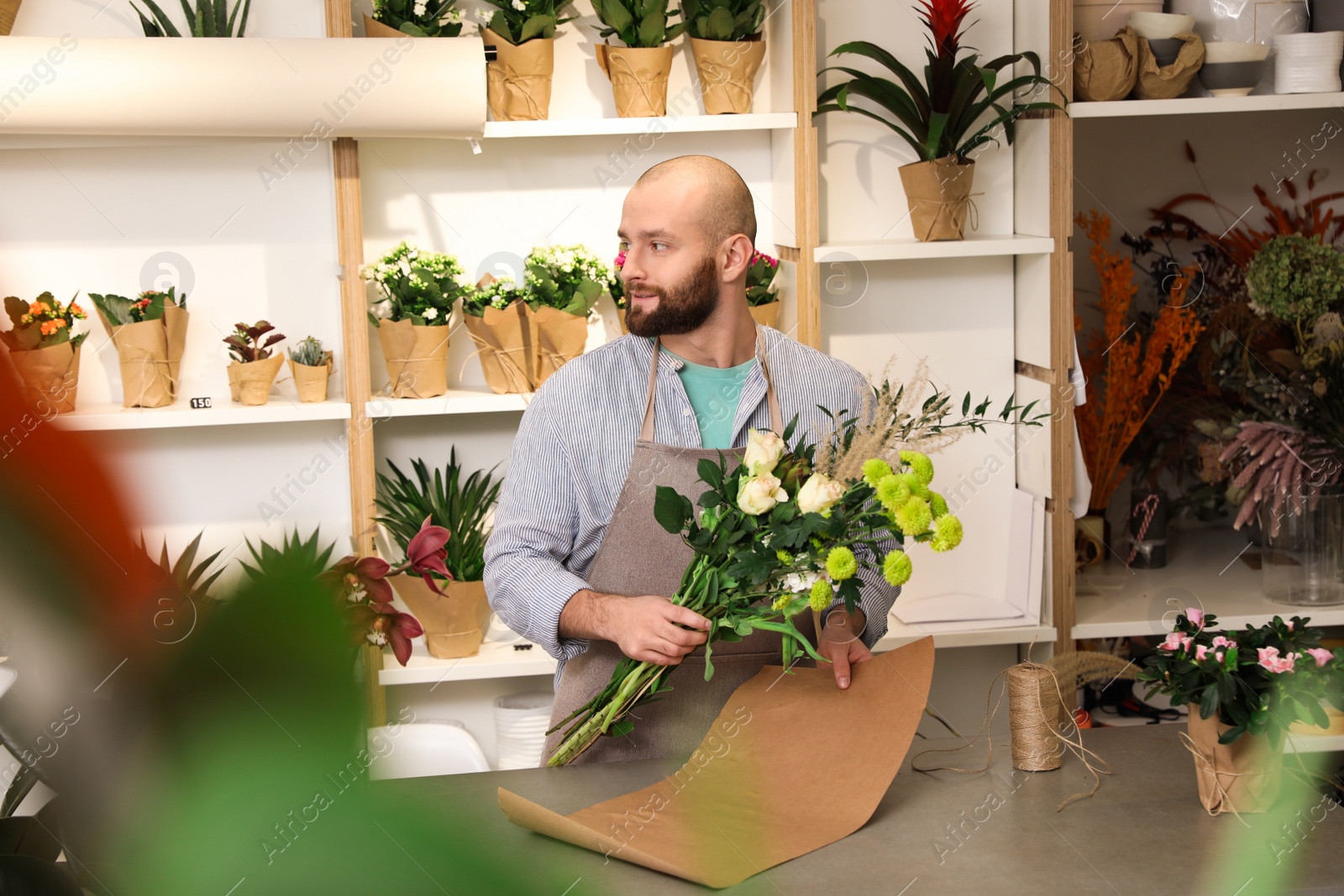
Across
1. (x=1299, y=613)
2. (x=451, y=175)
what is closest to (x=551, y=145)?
(x=451, y=175)

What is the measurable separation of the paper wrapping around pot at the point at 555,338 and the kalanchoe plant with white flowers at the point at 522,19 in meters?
0.54

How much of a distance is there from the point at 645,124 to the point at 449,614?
1076 millimetres

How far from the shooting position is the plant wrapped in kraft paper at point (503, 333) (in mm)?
2391

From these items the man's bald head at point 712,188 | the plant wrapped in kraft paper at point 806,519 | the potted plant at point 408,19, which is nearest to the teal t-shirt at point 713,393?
the man's bald head at point 712,188

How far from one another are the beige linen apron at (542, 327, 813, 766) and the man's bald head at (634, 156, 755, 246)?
0.92 feet

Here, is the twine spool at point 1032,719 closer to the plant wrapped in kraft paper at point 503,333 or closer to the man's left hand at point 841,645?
the man's left hand at point 841,645

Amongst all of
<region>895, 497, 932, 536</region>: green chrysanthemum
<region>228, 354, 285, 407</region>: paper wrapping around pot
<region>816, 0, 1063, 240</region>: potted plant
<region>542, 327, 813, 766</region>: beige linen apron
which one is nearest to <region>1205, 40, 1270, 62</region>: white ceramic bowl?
<region>816, 0, 1063, 240</region>: potted plant

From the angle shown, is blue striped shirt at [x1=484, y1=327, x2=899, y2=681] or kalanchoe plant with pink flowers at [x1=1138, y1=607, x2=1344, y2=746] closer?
kalanchoe plant with pink flowers at [x1=1138, y1=607, x2=1344, y2=746]

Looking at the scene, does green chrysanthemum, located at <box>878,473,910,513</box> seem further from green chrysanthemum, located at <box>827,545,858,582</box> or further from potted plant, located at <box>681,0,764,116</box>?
potted plant, located at <box>681,0,764,116</box>

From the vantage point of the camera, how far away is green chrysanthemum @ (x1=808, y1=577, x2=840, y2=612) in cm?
114

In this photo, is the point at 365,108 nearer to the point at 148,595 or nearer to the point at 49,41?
the point at 49,41

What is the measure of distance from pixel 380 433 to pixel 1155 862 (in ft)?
6.34

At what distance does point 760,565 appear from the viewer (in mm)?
1197

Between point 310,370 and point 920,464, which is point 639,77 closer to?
point 310,370
